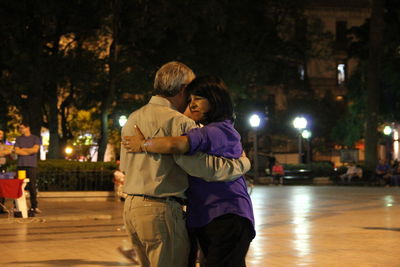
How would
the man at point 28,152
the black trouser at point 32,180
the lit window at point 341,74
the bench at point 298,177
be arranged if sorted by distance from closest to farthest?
the man at point 28,152
the black trouser at point 32,180
the bench at point 298,177
the lit window at point 341,74

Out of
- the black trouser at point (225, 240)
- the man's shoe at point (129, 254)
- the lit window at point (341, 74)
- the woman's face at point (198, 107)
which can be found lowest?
the man's shoe at point (129, 254)

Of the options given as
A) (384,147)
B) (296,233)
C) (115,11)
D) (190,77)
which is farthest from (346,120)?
(190,77)

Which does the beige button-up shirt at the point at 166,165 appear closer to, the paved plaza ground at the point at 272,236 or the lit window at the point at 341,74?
the paved plaza ground at the point at 272,236

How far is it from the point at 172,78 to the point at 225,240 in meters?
0.99

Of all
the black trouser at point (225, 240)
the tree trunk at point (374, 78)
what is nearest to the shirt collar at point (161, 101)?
the black trouser at point (225, 240)

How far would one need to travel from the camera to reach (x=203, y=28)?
120ft

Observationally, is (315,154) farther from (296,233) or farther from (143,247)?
(143,247)

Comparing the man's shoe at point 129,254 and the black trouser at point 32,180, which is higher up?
the black trouser at point 32,180

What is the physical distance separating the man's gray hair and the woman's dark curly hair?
0.05m

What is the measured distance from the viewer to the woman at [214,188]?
4898 mm

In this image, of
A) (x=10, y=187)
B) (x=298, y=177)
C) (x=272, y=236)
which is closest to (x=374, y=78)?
(x=298, y=177)

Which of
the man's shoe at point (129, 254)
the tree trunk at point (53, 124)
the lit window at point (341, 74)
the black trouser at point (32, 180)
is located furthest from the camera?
the lit window at point (341, 74)

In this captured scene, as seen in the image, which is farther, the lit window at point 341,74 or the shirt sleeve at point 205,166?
the lit window at point 341,74

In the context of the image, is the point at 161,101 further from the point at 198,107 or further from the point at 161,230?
the point at 161,230
